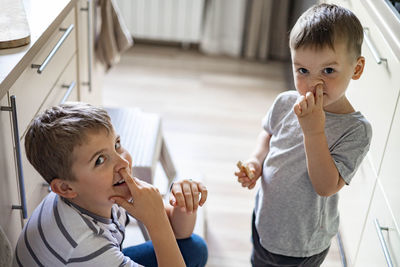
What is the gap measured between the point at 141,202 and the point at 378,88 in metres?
0.87

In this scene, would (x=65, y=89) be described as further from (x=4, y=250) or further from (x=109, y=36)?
(x=4, y=250)

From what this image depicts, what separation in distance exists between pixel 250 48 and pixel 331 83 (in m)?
2.63

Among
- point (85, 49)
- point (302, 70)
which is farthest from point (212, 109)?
point (302, 70)

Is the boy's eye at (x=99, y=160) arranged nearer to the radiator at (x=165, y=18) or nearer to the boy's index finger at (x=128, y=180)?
the boy's index finger at (x=128, y=180)

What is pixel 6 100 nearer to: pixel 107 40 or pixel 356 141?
pixel 356 141

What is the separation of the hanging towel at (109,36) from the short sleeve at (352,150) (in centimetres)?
137

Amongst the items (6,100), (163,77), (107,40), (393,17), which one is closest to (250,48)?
(163,77)

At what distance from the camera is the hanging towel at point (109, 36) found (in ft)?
7.29

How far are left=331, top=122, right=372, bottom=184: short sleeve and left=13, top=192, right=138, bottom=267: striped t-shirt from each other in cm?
50

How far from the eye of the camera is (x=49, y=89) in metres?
1.46

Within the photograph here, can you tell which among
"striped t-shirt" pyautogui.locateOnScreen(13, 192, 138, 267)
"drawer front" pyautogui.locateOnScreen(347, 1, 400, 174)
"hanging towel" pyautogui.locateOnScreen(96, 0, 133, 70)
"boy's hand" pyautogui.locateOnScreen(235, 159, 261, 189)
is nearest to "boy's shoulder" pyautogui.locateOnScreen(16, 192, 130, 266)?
"striped t-shirt" pyautogui.locateOnScreen(13, 192, 138, 267)

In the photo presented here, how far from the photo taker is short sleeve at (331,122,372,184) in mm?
1119

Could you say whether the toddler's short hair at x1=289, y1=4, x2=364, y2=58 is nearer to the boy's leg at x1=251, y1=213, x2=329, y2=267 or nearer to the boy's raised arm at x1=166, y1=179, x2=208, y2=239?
the boy's raised arm at x1=166, y1=179, x2=208, y2=239

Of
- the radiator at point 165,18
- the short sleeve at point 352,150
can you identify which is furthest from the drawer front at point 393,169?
the radiator at point 165,18
